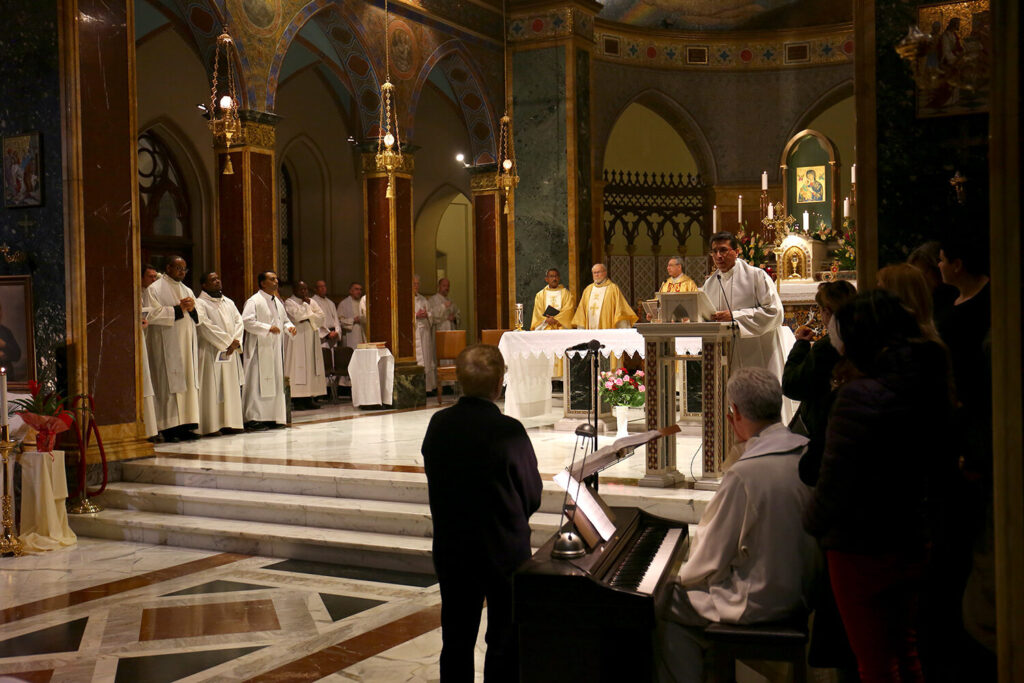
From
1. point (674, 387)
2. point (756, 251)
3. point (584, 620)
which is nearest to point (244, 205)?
point (756, 251)

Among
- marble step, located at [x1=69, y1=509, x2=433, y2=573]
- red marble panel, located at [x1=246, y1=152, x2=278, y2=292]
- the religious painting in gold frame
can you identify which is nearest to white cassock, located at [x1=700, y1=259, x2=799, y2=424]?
the religious painting in gold frame

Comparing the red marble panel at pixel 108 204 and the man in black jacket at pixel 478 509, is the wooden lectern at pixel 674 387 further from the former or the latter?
the red marble panel at pixel 108 204

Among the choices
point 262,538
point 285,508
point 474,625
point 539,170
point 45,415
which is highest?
point 539,170

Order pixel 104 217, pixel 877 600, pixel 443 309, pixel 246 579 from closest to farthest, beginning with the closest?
pixel 877 600
pixel 246 579
pixel 104 217
pixel 443 309

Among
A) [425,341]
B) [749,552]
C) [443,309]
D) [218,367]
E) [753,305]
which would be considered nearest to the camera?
[749,552]

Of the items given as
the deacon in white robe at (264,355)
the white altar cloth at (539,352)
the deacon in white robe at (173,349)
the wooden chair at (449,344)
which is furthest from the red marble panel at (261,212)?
the wooden chair at (449,344)

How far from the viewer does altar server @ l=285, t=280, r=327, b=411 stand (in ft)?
43.1

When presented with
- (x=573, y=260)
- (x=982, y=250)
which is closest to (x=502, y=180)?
(x=573, y=260)

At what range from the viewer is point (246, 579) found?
5.88m

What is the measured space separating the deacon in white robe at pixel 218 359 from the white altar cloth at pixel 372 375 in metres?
2.32

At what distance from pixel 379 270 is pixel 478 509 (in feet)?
31.5

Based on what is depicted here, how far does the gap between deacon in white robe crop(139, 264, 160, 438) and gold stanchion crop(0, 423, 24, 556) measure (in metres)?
1.62

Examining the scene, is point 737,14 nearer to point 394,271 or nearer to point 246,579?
point 394,271

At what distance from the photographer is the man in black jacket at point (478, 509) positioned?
3238 millimetres
